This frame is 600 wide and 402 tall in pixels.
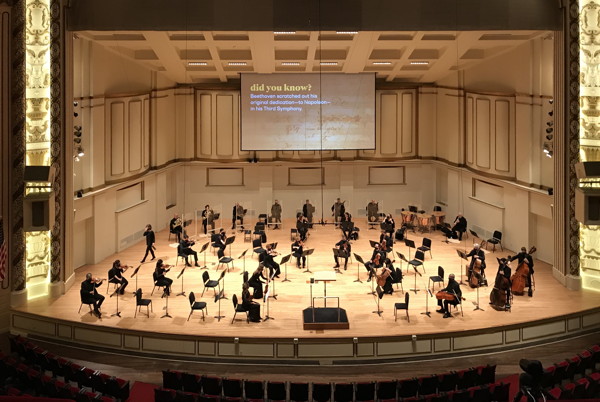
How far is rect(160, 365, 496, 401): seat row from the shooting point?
1222 centimetres

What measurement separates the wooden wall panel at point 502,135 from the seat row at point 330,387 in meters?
10.7

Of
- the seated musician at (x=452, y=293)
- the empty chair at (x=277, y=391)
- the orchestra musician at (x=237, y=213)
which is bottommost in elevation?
the empty chair at (x=277, y=391)

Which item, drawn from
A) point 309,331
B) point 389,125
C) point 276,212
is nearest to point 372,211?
point 276,212

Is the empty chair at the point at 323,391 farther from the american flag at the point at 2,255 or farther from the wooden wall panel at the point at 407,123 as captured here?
the wooden wall panel at the point at 407,123

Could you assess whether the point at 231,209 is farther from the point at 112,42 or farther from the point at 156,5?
the point at 156,5

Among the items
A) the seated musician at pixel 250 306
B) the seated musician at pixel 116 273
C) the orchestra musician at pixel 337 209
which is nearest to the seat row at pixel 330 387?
the seated musician at pixel 250 306

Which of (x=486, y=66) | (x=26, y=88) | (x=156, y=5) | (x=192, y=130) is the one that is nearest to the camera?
(x=26, y=88)

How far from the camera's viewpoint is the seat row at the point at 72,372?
12.3 meters

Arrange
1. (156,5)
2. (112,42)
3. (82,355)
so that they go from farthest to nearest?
1. (112,42)
2. (156,5)
3. (82,355)

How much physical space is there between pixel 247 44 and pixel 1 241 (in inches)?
345

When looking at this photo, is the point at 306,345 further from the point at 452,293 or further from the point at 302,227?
the point at 302,227

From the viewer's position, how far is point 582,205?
17.5 m

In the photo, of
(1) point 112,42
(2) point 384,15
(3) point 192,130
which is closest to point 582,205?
(2) point 384,15

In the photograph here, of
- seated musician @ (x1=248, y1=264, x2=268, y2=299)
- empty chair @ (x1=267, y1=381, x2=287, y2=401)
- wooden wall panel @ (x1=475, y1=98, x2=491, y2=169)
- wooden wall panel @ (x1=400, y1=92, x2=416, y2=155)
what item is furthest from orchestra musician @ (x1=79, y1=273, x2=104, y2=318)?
wooden wall panel @ (x1=400, y1=92, x2=416, y2=155)
